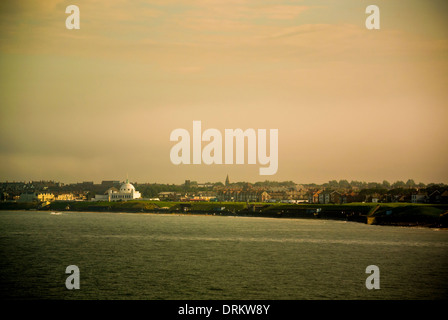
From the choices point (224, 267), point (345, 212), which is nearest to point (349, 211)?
point (345, 212)

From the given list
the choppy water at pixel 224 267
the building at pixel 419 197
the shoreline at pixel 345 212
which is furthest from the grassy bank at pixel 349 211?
the choppy water at pixel 224 267

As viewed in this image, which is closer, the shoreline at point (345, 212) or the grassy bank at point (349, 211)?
the shoreline at point (345, 212)

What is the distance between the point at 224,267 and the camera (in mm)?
46062

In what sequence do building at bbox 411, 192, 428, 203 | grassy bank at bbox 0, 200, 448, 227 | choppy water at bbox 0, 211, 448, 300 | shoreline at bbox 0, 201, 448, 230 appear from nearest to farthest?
1. choppy water at bbox 0, 211, 448, 300
2. shoreline at bbox 0, 201, 448, 230
3. grassy bank at bbox 0, 200, 448, 227
4. building at bbox 411, 192, 428, 203

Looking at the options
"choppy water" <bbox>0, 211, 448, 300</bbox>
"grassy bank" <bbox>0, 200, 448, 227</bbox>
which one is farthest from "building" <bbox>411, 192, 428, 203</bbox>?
"choppy water" <bbox>0, 211, 448, 300</bbox>

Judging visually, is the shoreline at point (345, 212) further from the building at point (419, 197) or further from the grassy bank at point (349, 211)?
the building at point (419, 197)

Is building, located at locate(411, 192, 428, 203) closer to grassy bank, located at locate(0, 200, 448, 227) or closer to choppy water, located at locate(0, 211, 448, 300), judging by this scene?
grassy bank, located at locate(0, 200, 448, 227)

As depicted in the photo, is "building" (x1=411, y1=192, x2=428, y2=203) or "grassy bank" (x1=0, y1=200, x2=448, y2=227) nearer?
"grassy bank" (x1=0, y1=200, x2=448, y2=227)

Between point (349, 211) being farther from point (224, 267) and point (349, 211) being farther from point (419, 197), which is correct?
point (224, 267)

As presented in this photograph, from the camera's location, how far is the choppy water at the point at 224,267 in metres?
35.7

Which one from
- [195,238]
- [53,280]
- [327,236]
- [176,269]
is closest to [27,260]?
[53,280]

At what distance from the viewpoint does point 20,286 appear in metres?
37.1

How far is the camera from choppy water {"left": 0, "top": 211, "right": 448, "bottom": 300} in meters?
35.7

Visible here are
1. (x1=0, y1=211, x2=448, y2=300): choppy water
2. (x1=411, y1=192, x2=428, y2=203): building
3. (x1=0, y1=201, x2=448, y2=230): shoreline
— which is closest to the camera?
(x1=0, y1=211, x2=448, y2=300): choppy water
